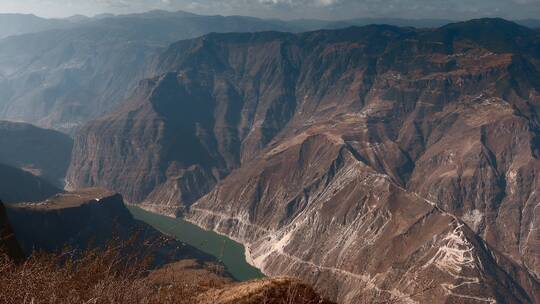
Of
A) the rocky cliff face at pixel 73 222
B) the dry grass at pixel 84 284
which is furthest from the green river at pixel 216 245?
the dry grass at pixel 84 284

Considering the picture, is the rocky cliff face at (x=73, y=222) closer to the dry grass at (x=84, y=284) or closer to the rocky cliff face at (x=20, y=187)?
the rocky cliff face at (x=20, y=187)

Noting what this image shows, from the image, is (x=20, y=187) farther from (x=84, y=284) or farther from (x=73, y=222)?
(x=84, y=284)

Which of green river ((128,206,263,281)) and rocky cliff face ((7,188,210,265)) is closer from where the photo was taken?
rocky cliff face ((7,188,210,265))

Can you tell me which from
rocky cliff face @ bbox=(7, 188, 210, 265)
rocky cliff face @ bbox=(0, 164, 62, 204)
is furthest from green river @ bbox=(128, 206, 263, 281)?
rocky cliff face @ bbox=(0, 164, 62, 204)

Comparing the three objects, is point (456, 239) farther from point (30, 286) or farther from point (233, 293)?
point (30, 286)

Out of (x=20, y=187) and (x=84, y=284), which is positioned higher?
(x=84, y=284)

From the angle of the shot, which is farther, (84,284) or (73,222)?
(73,222)

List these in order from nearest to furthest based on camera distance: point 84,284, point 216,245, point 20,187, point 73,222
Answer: point 84,284 → point 73,222 → point 216,245 → point 20,187

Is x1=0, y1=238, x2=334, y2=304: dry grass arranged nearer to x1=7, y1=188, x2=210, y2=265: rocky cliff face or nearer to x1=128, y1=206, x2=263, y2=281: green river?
x1=7, y1=188, x2=210, y2=265: rocky cliff face

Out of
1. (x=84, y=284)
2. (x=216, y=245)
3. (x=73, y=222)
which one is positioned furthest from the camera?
(x=216, y=245)

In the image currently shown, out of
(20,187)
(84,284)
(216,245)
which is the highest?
(84,284)

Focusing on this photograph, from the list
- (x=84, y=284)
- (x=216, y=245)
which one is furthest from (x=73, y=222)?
(x=84, y=284)

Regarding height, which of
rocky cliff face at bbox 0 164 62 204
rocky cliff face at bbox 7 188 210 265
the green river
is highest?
rocky cliff face at bbox 7 188 210 265
